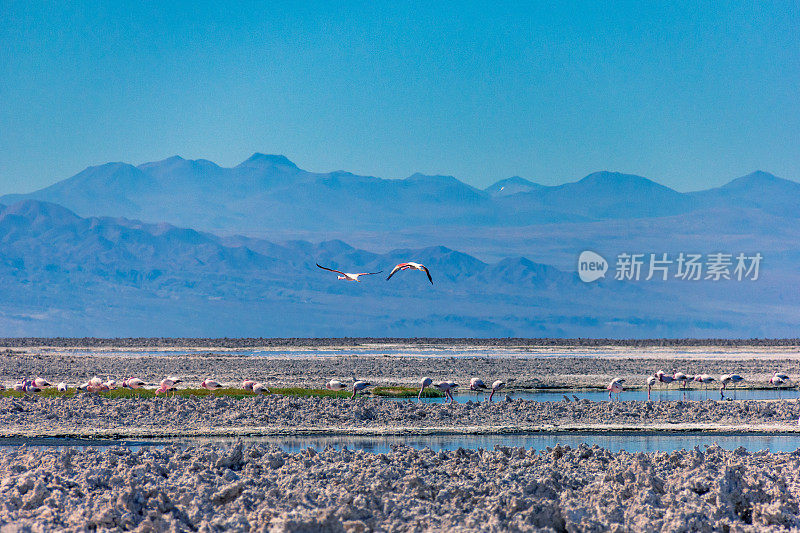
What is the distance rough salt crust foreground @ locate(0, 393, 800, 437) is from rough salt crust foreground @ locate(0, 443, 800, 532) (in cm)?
595

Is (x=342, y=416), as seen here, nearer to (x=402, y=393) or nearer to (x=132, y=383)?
(x=402, y=393)

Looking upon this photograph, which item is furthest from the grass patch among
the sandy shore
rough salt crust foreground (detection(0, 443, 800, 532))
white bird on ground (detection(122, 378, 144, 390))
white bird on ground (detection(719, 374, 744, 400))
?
rough salt crust foreground (detection(0, 443, 800, 532))

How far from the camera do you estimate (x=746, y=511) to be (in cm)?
1223

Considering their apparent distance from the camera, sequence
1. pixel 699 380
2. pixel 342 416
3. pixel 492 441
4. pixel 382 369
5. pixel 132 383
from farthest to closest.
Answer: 1. pixel 382 369
2. pixel 699 380
3. pixel 132 383
4. pixel 342 416
5. pixel 492 441

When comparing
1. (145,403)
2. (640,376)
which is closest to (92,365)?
(145,403)

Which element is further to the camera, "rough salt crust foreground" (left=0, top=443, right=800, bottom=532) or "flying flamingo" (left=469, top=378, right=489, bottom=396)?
"flying flamingo" (left=469, top=378, right=489, bottom=396)

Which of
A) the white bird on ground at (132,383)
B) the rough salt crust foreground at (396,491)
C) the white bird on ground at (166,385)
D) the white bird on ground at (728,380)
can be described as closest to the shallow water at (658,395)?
the white bird on ground at (728,380)

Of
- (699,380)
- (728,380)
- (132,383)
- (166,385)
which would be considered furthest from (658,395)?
(132,383)

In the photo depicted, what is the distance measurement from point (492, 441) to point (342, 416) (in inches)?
183

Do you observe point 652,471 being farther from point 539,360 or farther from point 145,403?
point 539,360

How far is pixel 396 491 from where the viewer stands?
500 inches

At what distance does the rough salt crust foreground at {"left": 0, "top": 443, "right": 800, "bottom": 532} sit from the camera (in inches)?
432

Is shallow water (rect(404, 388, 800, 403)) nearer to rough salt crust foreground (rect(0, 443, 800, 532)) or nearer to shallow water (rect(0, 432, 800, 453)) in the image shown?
shallow water (rect(0, 432, 800, 453))

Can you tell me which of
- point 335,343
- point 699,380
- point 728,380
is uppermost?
point 728,380
